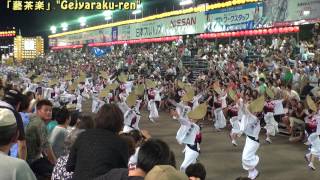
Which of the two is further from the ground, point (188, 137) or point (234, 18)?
point (234, 18)

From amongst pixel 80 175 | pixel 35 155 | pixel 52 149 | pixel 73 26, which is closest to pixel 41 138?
pixel 35 155

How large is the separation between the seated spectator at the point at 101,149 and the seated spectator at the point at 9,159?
1179 millimetres

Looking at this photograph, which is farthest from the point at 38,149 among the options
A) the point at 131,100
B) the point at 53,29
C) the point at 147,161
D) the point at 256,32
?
the point at 53,29

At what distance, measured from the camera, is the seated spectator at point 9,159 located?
2.74 m

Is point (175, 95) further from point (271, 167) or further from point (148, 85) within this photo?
point (271, 167)

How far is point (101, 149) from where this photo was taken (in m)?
4.18

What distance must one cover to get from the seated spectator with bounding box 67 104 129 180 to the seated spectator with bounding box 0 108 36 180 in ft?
3.87

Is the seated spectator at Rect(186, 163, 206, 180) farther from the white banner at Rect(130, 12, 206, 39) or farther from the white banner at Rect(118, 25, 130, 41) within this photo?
the white banner at Rect(118, 25, 130, 41)

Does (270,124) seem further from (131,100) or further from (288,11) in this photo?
(288,11)

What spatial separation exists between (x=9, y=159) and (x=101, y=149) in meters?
1.43

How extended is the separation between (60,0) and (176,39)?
12113mm

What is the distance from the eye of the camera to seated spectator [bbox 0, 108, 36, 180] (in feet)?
9.00

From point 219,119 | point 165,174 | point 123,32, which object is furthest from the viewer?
point 123,32

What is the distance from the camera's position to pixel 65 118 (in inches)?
247
